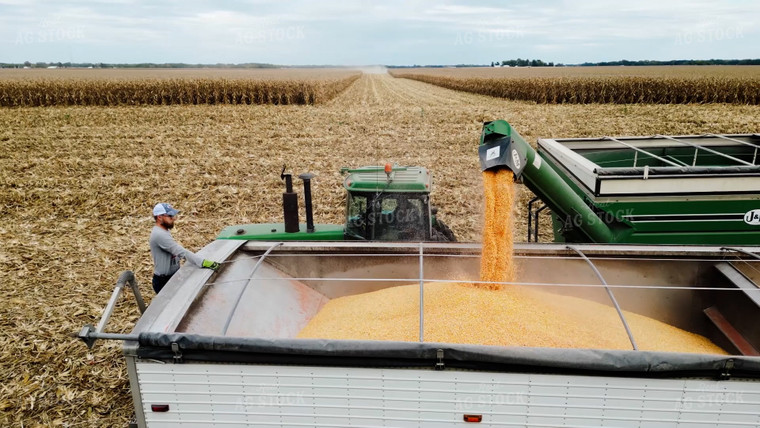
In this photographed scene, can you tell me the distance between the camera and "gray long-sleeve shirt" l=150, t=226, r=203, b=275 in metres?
5.06

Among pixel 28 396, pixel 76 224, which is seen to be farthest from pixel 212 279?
pixel 76 224

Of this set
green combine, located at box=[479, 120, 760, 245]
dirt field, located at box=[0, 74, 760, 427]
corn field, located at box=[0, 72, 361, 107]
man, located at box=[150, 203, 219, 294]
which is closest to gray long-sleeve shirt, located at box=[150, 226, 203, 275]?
man, located at box=[150, 203, 219, 294]

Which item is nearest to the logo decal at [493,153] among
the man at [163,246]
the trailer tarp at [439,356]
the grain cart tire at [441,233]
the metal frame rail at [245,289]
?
the metal frame rail at [245,289]

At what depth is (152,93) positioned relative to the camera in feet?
97.9

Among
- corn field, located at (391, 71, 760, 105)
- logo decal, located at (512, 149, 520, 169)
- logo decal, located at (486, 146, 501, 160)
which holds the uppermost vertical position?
corn field, located at (391, 71, 760, 105)

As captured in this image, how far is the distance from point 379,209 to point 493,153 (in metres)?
1.97

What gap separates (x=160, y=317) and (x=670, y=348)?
4.17m

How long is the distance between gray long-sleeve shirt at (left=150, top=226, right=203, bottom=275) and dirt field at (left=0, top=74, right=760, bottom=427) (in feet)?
4.28

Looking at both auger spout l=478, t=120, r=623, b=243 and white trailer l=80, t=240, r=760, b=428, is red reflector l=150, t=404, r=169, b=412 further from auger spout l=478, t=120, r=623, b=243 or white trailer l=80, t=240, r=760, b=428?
auger spout l=478, t=120, r=623, b=243

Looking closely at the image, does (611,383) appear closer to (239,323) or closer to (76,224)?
(239,323)

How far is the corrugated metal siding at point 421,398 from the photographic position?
299 centimetres

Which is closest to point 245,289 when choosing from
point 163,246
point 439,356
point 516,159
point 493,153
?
point 163,246

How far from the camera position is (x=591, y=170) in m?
6.13

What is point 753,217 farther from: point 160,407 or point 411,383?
point 160,407
